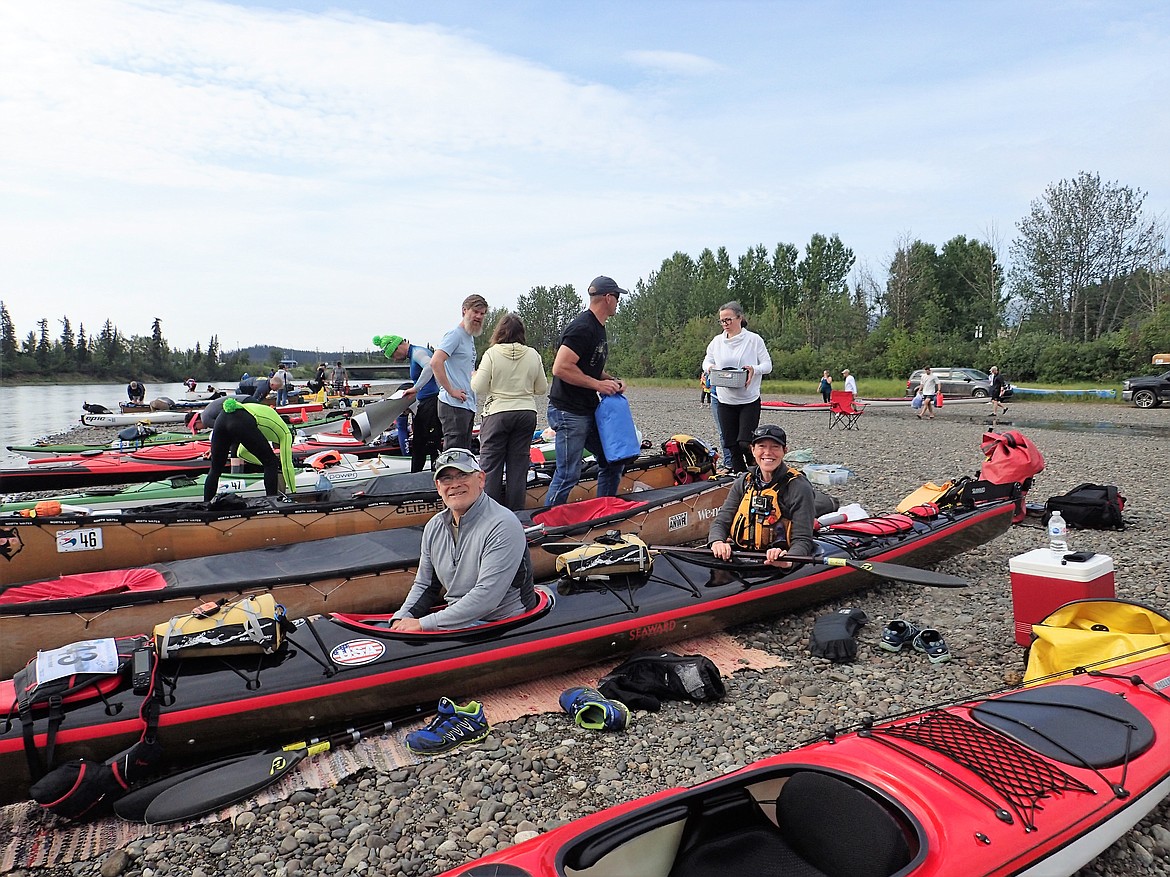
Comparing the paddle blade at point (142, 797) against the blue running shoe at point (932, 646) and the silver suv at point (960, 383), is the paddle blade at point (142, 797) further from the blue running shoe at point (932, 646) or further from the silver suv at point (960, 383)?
the silver suv at point (960, 383)

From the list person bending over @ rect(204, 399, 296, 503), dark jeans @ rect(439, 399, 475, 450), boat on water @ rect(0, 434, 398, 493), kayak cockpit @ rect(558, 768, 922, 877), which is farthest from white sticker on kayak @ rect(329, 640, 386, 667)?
boat on water @ rect(0, 434, 398, 493)

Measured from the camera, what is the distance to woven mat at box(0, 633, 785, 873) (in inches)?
114

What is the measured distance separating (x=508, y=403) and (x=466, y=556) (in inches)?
92.7

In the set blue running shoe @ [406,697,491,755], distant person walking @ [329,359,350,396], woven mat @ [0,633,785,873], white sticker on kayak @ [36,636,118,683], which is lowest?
woven mat @ [0,633,785,873]

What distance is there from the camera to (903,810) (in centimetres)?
218

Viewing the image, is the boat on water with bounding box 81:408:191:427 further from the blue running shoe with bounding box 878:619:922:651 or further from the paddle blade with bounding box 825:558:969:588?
the blue running shoe with bounding box 878:619:922:651

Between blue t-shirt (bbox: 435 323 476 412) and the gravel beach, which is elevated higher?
blue t-shirt (bbox: 435 323 476 412)

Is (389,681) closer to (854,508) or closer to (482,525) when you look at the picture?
(482,525)

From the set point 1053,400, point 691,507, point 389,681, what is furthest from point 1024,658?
point 1053,400

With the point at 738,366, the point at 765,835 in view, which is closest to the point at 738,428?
the point at 738,366

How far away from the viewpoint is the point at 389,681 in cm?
361

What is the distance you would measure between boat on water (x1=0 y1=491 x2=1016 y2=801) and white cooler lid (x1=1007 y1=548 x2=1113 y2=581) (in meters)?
0.96

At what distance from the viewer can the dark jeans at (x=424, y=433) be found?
26.9 feet

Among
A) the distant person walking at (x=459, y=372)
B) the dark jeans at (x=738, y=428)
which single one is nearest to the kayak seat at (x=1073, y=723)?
the dark jeans at (x=738, y=428)
